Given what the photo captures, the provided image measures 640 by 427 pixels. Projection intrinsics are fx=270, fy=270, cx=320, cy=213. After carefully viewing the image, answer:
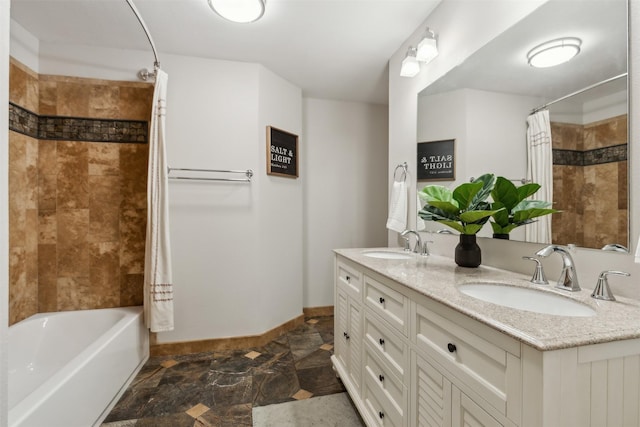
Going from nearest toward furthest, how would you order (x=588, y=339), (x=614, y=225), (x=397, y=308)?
1. (x=588, y=339)
2. (x=614, y=225)
3. (x=397, y=308)

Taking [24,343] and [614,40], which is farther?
[24,343]

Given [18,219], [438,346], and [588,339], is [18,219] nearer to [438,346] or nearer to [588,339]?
[438,346]

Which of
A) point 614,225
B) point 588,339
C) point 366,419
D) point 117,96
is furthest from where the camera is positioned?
point 117,96

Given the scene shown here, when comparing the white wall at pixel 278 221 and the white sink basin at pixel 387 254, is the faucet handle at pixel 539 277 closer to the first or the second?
the white sink basin at pixel 387 254

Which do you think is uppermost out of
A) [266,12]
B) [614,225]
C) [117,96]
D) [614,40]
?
[266,12]

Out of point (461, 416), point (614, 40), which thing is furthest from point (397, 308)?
point (614, 40)

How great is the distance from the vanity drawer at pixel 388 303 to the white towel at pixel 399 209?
2.33ft

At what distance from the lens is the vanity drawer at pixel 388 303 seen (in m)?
1.02

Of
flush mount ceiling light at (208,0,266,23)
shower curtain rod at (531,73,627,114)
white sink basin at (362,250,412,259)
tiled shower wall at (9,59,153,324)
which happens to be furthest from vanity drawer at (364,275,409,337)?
tiled shower wall at (9,59,153,324)

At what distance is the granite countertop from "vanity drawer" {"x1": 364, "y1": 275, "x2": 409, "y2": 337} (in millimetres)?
80

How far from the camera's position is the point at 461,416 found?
747 mm

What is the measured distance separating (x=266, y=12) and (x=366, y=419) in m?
2.34

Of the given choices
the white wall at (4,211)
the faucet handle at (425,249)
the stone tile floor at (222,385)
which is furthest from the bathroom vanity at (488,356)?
the white wall at (4,211)

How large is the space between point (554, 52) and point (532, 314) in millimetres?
1027
